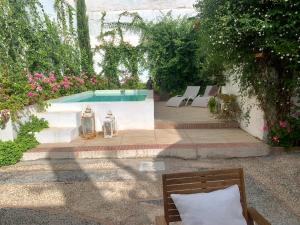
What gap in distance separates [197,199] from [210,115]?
7845mm

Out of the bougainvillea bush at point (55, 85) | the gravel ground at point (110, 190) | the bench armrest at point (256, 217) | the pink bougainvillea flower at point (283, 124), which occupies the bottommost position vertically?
the gravel ground at point (110, 190)

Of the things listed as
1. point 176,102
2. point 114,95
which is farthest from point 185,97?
point 114,95

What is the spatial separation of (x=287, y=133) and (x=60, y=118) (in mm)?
5267

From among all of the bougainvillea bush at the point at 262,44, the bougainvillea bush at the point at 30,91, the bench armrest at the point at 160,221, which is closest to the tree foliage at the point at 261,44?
the bougainvillea bush at the point at 262,44

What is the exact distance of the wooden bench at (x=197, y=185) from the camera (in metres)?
2.92

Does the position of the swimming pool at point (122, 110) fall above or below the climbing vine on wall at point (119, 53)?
below

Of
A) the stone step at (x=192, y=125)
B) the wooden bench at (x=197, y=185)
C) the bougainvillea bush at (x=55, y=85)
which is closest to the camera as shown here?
the wooden bench at (x=197, y=185)

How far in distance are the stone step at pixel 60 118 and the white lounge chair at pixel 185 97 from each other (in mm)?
5394

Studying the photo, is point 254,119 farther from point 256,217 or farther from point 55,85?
point 55,85

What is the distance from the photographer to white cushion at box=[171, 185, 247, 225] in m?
2.70

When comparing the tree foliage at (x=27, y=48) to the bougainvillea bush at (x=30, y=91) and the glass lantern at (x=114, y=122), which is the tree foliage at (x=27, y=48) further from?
the glass lantern at (x=114, y=122)

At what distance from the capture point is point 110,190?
16.7ft

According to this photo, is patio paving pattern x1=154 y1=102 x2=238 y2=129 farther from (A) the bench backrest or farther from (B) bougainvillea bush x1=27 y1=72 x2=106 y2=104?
(A) the bench backrest

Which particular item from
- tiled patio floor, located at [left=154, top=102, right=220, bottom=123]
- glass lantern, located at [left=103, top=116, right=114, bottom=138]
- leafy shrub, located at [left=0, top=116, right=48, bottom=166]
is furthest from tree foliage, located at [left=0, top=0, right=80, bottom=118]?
tiled patio floor, located at [left=154, top=102, right=220, bottom=123]
